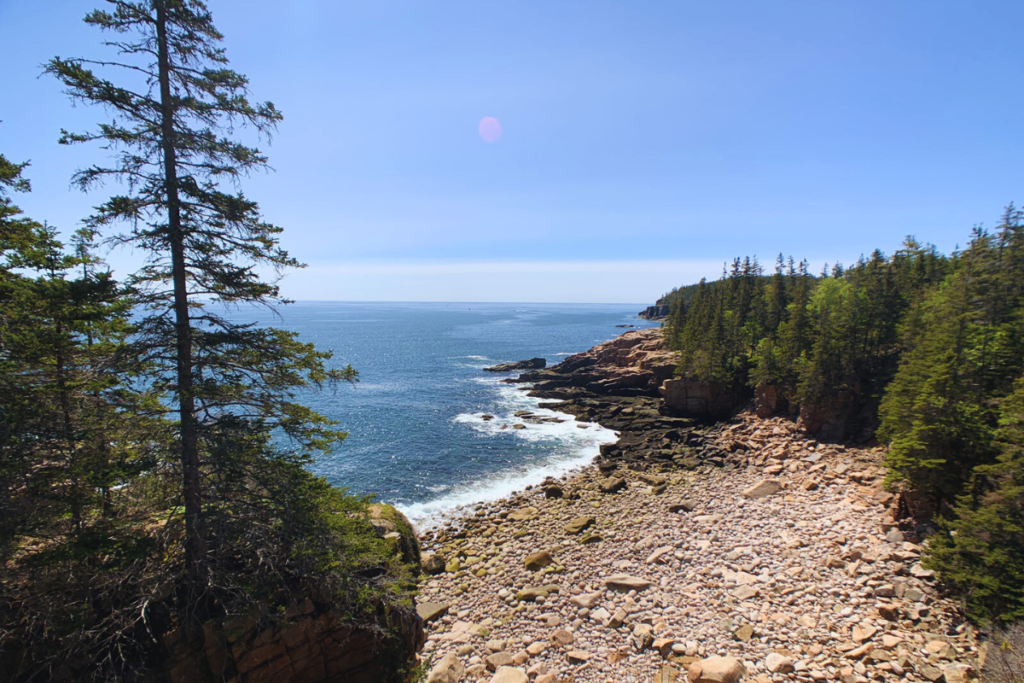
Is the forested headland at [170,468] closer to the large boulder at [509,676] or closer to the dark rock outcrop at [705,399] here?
the large boulder at [509,676]

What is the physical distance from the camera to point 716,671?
1188cm

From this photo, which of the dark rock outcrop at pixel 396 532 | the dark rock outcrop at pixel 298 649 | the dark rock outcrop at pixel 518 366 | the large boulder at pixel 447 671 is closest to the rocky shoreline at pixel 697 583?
the large boulder at pixel 447 671

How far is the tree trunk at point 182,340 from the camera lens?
9.26 metres

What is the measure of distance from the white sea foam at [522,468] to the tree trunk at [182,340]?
58.3 ft

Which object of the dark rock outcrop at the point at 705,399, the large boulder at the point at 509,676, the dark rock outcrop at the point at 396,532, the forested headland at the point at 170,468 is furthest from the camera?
the dark rock outcrop at the point at 705,399

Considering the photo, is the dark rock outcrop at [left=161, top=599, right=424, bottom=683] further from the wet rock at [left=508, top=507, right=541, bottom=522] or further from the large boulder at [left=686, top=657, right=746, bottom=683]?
the wet rock at [left=508, top=507, right=541, bottom=522]

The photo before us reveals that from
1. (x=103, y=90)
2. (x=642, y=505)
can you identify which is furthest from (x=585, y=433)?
(x=103, y=90)

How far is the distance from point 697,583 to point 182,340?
1886cm

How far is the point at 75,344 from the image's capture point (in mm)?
11406

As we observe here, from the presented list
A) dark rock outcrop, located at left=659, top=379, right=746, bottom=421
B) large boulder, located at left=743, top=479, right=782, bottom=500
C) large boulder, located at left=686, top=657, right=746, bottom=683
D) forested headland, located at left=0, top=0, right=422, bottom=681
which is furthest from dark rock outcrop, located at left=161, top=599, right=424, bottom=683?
dark rock outcrop, located at left=659, top=379, right=746, bottom=421

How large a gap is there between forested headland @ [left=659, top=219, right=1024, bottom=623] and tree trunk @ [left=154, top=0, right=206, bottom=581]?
68.9ft

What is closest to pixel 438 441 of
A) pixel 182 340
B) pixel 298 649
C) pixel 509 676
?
pixel 509 676

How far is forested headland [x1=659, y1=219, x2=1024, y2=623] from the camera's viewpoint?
1338cm

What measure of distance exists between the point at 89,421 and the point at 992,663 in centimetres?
2301
